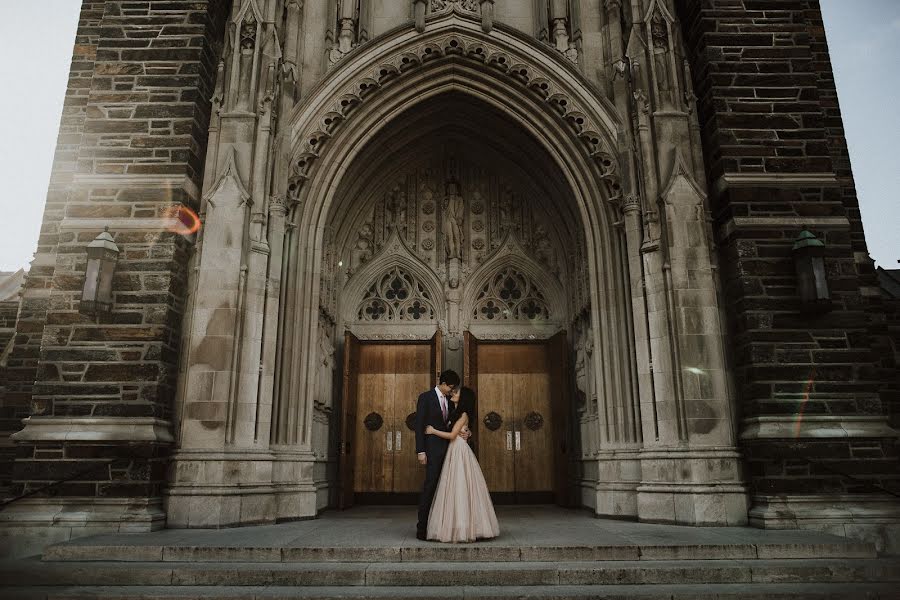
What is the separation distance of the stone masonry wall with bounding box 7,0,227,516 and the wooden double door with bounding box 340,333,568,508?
12.2ft

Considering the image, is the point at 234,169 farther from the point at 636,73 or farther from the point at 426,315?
the point at 636,73

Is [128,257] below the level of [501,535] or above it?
above

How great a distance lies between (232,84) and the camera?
905 cm

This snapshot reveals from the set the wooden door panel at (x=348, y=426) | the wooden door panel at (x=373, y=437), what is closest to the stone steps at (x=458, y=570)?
the wooden door panel at (x=348, y=426)

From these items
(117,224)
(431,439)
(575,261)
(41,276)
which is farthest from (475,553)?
(41,276)

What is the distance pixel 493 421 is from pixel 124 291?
675 centimetres

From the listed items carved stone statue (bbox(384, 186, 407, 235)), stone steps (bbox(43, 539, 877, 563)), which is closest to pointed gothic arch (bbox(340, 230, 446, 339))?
carved stone statue (bbox(384, 186, 407, 235))

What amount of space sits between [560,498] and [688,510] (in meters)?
3.30

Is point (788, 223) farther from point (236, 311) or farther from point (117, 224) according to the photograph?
point (117, 224)

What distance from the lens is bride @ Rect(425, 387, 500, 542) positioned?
620cm

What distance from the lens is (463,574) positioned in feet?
16.7

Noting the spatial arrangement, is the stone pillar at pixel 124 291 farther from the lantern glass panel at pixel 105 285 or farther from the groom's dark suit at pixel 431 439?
the groom's dark suit at pixel 431 439

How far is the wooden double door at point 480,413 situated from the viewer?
436 inches

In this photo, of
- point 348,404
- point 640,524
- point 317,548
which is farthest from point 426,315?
point 317,548
